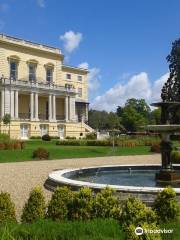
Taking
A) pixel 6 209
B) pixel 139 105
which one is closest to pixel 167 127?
pixel 6 209

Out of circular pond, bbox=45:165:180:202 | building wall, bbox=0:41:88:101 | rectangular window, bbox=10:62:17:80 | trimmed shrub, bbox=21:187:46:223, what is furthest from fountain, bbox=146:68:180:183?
rectangular window, bbox=10:62:17:80

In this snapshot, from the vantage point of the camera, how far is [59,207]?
8328mm

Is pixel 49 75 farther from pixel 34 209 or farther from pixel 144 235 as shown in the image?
pixel 144 235

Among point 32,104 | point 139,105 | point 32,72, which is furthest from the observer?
point 139,105

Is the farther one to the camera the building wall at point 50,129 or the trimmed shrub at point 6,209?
the building wall at point 50,129

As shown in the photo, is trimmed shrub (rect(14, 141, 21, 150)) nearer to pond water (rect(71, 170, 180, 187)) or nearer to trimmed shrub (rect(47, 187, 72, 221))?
pond water (rect(71, 170, 180, 187))

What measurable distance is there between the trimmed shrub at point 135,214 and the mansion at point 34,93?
172ft

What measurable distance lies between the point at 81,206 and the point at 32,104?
5729 centimetres

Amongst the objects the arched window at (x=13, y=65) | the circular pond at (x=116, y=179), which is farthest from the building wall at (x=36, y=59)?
the circular pond at (x=116, y=179)

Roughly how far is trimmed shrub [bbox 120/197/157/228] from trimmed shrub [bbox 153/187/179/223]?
655 mm

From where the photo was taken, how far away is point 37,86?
6562cm

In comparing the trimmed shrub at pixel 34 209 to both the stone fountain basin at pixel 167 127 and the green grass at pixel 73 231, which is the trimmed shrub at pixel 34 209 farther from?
the stone fountain basin at pixel 167 127

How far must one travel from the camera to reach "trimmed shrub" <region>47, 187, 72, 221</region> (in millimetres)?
8227

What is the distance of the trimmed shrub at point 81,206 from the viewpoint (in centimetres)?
802
